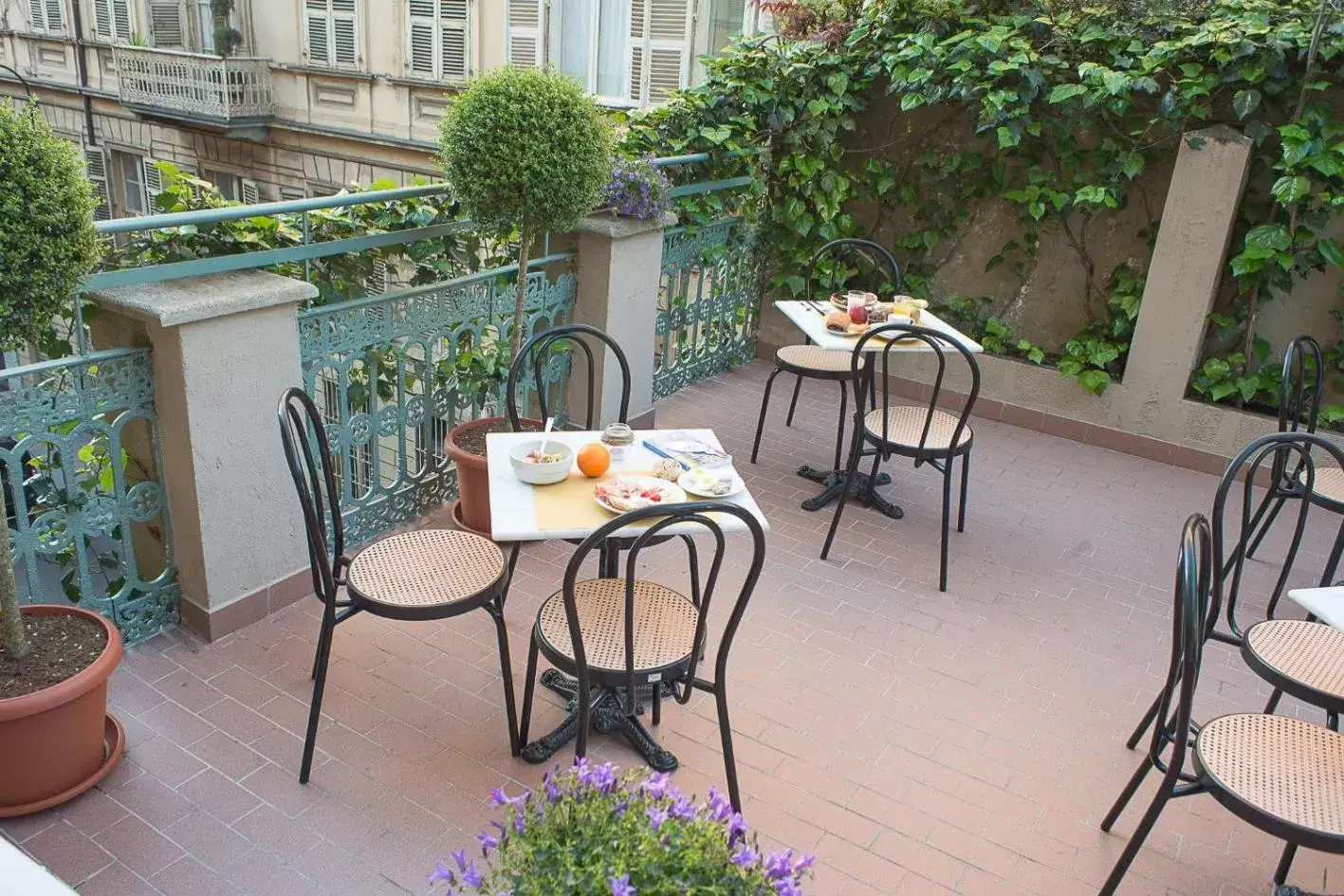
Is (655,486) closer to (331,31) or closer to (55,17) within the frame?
(331,31)

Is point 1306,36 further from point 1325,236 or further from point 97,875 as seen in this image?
point 97,875

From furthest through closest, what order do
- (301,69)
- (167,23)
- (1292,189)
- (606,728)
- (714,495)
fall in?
(167,23), (301,69), (1292,189), (606,728), (714,495)

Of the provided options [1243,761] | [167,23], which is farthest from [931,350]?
[167,23]

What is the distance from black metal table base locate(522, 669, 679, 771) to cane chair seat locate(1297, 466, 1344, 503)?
2.46 m

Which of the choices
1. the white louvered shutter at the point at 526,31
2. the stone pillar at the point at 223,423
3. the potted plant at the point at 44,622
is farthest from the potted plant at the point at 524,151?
the white louvered shutter at the point at 526,31

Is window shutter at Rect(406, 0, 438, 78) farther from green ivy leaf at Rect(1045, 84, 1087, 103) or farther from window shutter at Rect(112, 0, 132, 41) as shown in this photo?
green ivy leaf at Rect(1045, 84, 1087, 103)

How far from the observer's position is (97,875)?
7.31ft

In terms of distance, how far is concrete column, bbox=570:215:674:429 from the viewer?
168 inches

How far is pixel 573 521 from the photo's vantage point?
246 cm

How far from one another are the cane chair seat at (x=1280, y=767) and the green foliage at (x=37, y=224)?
2681 mm

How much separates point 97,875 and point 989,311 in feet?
16.6

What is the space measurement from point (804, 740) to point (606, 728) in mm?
563

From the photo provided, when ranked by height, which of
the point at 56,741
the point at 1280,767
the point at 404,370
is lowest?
the point at 56,741

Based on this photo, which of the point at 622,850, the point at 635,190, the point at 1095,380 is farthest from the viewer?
the point at 1095,380
